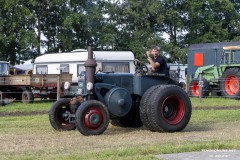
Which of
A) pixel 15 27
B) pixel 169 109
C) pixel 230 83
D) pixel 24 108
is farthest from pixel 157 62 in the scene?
pixel 15 27

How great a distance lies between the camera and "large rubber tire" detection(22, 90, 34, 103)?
22123 mm

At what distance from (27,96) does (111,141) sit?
539 inches

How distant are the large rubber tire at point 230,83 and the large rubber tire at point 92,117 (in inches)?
588

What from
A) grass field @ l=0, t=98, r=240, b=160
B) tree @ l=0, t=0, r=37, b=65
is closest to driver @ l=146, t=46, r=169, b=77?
grass field @ l=0, t=98, r=240, b=160

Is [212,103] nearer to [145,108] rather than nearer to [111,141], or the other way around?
[145,108]

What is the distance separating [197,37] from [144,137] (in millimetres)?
36107

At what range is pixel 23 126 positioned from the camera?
11938 mm

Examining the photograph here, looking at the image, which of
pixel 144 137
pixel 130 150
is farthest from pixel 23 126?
pixel 130 150

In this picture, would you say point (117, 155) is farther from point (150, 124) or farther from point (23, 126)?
point (23, 126)

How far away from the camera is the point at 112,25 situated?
43.1m

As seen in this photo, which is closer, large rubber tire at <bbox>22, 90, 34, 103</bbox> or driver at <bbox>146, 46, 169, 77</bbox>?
driver at <bbox>146, 46, 169, 77</bbox>

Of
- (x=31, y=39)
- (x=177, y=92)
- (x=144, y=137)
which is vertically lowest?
(x=144, y=137)

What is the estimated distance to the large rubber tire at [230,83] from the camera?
24.3 metres

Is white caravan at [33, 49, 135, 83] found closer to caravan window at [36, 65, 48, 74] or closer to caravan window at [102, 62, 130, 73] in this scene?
caravan window at [102, 62, 130, 73]
